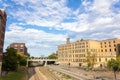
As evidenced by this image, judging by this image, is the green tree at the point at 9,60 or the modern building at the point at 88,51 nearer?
the green tree at the point at 9,60

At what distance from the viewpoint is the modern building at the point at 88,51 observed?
116m

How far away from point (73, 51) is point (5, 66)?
81589 mm

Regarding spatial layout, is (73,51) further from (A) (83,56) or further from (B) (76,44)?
(A) (83,56)

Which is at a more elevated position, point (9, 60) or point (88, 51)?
point (88, 51)

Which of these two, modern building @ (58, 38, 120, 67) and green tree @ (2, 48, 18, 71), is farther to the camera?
modern building @ (58, 38, 120, 67)

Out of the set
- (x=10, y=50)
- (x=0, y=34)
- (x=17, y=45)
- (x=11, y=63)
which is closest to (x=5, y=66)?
(x=11, y=63)

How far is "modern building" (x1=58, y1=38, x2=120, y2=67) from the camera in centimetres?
11550

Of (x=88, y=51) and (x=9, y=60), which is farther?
(x=88, y=51)

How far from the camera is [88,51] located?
125m

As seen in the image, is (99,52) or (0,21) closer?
(0,21)

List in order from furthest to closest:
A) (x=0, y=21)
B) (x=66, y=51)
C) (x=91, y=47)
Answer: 1. (x=66, y=51)
2. (x=91, y=47)
3. (x=0, y=21)

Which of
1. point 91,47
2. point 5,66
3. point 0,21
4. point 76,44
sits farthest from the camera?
point 76,44

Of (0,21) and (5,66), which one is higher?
(0,21)

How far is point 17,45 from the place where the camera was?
174125mm
